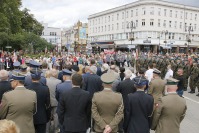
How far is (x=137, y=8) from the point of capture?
7638 centimetres

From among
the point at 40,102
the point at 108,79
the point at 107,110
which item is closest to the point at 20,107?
the point at 40,102

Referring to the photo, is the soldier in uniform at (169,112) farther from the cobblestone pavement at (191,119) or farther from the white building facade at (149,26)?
the white building facade at (149,26)

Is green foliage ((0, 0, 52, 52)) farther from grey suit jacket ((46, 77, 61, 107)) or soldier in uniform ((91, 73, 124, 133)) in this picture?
soldier in uniform ((91, 73, 124, 133))

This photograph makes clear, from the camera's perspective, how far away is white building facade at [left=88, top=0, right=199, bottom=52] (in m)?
74.9

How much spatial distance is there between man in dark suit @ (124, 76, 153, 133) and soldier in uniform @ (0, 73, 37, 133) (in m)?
1.83

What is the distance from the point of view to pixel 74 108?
5254mm

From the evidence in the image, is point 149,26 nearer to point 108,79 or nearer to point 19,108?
point 108,79

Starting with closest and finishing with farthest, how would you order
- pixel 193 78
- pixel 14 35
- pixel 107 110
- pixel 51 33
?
pixel 107 110, pixel 193 78, pixel 14 35, pixel 51 33

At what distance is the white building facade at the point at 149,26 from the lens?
74938mm

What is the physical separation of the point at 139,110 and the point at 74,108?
1.23 metres

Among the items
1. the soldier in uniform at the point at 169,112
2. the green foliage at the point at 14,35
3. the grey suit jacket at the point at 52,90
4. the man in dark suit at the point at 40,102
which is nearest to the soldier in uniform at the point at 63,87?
the grey suit jacket at the point at 52,90

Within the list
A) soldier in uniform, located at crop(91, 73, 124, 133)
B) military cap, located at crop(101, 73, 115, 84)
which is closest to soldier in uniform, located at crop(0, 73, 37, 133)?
soldier in uniform, located at crop(91, 73, 124, 133)

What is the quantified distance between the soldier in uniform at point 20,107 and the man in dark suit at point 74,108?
0.58m

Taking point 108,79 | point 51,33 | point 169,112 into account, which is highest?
point 51,33
